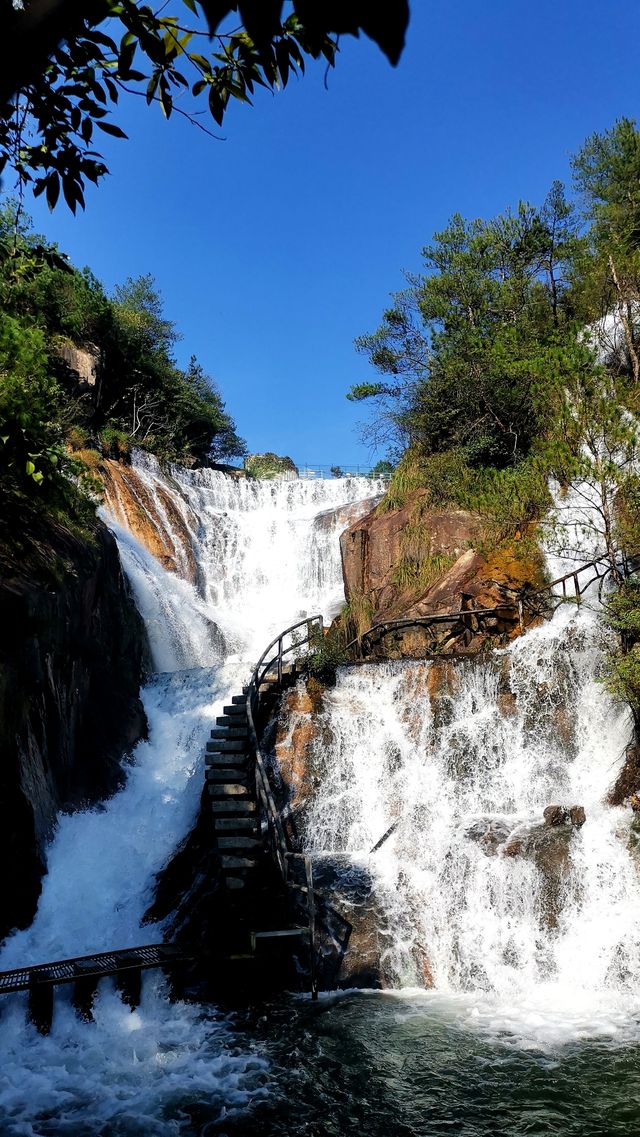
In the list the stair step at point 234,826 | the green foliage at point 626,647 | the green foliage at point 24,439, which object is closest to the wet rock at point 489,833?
the green foliage at point 626,647

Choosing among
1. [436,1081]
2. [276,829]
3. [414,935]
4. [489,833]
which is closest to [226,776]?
[276,829]

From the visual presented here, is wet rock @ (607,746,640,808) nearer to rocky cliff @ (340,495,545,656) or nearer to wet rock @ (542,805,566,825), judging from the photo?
wet rock @ (542,805,566,825)

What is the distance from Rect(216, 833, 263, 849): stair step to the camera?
12.3 metres

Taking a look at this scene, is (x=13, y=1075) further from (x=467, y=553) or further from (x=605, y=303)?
(x=605, y=303)

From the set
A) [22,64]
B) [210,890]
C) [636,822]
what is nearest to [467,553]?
[636,822]

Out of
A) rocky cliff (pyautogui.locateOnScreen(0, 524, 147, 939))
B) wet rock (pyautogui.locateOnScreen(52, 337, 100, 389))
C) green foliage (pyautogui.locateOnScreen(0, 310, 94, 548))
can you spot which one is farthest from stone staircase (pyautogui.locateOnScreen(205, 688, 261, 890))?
wet rock (pyautogui.locateOnScreen(52, 337, 100, 389))

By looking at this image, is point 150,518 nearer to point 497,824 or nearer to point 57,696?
point 57,696

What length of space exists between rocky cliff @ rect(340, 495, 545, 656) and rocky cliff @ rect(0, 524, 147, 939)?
712 cm

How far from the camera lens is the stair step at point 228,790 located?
45.1ft

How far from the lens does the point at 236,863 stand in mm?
11945

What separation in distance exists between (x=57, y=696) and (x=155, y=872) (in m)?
3.79

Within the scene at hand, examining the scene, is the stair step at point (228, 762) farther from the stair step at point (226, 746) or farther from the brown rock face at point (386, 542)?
the brown rock face at point (386, 542)

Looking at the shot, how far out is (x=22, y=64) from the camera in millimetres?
1794

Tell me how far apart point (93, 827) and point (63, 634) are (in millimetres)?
3793
